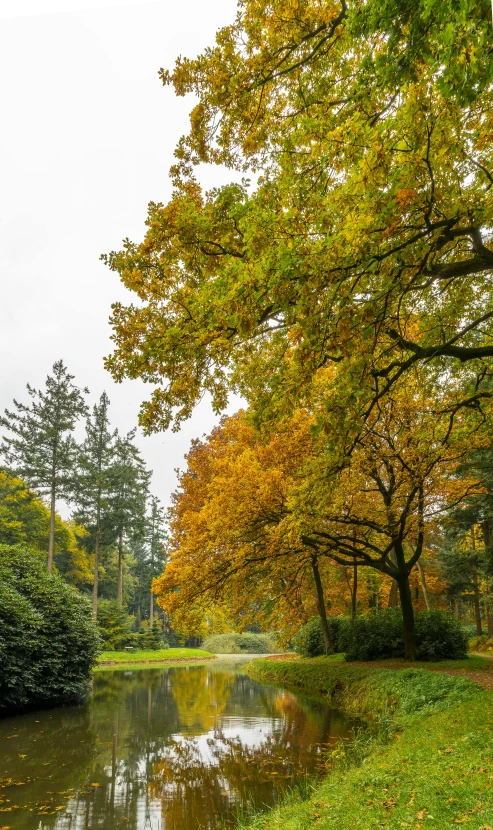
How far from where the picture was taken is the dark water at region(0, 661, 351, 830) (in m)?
6.57

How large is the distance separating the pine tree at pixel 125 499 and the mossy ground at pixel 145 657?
4.26 meters

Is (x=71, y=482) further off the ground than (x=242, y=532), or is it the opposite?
(x=71, y=482)

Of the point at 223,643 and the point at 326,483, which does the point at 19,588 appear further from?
the point at 223,643

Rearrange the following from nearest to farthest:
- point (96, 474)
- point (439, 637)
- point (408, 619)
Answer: point (408, 619) < point (439, 637) < point (96, 474)

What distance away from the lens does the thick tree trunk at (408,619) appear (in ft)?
52.4

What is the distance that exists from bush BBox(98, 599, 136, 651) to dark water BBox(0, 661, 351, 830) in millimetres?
21954

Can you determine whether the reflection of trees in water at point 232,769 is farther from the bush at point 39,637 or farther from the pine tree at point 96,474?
the pine tree at point 96,474

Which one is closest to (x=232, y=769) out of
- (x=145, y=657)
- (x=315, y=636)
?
(x=315, y=636)

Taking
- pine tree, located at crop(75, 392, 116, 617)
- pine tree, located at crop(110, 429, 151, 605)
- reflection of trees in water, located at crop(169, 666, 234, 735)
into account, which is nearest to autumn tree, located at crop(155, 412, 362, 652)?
reflection of trees in water, located at crop(169, 666, 234, 735)

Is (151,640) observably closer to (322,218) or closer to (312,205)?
(312,205)

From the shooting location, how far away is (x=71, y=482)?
36312 millimetres

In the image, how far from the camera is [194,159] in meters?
6.90

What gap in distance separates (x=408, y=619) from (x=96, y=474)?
28700mm

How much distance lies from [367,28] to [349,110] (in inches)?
54.4
